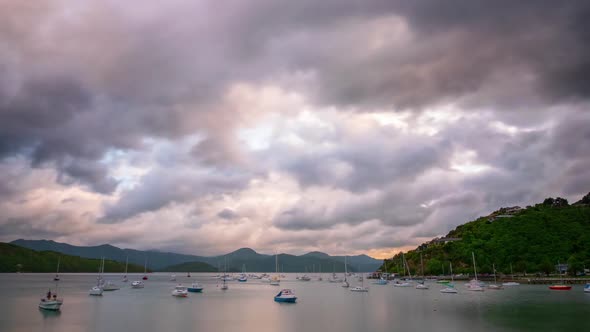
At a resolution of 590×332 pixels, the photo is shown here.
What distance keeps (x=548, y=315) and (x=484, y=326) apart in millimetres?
18593

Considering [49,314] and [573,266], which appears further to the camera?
[573,266]

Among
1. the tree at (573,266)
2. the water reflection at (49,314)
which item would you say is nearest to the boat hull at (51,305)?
the water reflection at (49,314)

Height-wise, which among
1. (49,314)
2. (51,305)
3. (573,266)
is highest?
(573,266)

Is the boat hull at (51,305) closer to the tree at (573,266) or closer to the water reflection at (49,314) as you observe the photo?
the water reflection at (49,314)

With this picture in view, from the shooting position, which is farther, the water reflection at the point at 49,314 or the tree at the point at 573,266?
the tree at the point at 573,266

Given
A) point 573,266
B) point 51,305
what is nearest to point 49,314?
point 51,305

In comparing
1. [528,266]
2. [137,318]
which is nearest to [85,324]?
[137,318]

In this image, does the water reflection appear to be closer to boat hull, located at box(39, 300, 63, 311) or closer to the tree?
boat hull, located at box(39, 300, 63, 311)

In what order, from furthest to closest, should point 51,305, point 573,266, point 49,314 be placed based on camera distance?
point 573,266 → point 51,305 → point 49,314

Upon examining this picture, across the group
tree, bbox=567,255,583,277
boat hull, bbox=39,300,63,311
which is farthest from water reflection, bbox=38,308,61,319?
tree, bbox=567,255,583,277

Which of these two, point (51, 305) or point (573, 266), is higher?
point (573, 266)

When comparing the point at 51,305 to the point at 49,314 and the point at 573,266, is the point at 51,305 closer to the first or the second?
the point at 49,314

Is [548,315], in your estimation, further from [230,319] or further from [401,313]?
[230,319]

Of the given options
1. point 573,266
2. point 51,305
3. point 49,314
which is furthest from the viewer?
point 573,266
